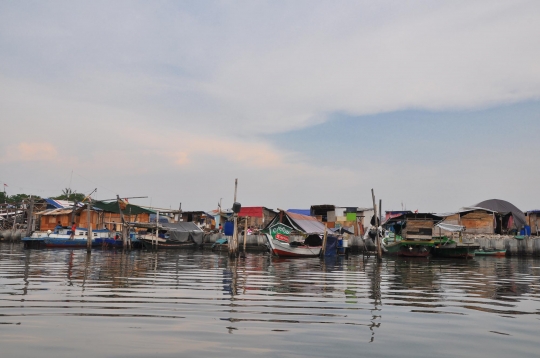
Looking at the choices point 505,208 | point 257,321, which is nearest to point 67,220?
point 505,208

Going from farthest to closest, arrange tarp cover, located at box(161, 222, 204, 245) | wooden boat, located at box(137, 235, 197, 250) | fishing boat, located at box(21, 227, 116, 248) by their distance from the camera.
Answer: tarp cover, located at box(161, 222, 204, 245), wooden boat, located at box(137, 235, 197, 250), fishing boat, located at box(21, 227, 116, 248)

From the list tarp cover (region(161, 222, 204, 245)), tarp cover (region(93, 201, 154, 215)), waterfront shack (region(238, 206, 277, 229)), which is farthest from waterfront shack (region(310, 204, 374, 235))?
tarp cover (region(93, 201, 154, 215))

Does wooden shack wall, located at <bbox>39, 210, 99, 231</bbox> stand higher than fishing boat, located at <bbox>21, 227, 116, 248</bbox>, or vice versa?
wooden shack wall, located at <bbox>39, 210, 99, 231</bbox>

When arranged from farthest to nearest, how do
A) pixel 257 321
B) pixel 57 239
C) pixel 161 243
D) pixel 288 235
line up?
pixel 161 243
pixel 57 239
pixel 288 235
pixel 257 321

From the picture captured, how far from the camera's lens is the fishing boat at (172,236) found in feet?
137

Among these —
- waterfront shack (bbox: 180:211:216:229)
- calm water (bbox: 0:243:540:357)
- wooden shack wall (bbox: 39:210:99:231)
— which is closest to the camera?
calm water (bbox: 0:243:540:357)

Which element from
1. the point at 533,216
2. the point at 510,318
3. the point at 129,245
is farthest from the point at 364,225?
the point at 510,318

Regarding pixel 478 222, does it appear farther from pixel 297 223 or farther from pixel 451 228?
pixel 297 223

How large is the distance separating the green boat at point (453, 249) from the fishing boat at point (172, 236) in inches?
853

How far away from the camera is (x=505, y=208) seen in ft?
162

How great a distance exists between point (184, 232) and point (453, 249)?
2456 cm

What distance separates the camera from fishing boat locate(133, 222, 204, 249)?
137 ft

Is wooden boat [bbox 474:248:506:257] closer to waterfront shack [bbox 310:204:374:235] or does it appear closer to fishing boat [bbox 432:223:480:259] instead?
fishing boat [bbox 432:223:480:259]

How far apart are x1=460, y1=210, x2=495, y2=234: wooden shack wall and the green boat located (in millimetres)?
12933
